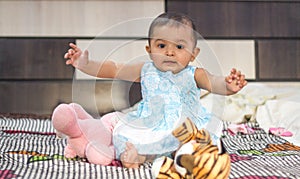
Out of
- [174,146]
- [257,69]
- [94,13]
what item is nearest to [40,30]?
[94,13]

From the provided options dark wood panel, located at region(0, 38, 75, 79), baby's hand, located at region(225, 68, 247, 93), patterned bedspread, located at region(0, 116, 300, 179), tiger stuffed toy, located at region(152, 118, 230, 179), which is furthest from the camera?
dark wood panel, located at region(0, 38, 75, 79)

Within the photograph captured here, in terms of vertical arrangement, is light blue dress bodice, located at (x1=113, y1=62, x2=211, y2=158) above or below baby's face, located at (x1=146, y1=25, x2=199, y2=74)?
below

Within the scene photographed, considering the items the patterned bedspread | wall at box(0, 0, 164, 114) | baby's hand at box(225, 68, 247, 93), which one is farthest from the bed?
wall at box(0, 0, 164, 114)

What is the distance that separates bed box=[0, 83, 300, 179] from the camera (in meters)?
1.04

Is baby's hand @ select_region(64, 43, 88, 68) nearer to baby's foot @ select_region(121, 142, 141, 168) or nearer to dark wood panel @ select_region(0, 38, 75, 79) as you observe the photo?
baby's foot @ select_region(121, 142, 141, 168)

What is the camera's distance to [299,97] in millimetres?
2121

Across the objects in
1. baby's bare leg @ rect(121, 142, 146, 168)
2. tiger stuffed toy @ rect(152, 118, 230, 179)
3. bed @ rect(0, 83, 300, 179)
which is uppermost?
tiger stuffed toy @ rect(152, 118, 230, 179)

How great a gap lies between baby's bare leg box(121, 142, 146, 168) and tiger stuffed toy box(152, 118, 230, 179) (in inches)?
5.6

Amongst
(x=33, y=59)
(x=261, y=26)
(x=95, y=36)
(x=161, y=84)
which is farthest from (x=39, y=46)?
(x=161, y=84)

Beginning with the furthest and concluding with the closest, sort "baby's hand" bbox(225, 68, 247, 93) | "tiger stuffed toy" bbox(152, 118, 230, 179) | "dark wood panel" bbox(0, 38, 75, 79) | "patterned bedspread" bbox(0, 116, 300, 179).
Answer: "dark wood panel" bbox(0, 38, 75, 79) → "baby's hand" bbox(225, 68, 247, 93) → "patterned bedspread" bbox(0, 116, 300, 179) → "tiger stuffed toy" bbox(152, 118, 230, 179)

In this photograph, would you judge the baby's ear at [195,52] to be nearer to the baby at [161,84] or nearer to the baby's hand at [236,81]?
the baby at [161,84]

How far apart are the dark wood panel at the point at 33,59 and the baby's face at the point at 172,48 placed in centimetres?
158

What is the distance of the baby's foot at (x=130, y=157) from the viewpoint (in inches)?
43.4

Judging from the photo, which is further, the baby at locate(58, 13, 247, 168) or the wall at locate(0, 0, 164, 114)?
the wall at locate(0, 0, 164, 114)
